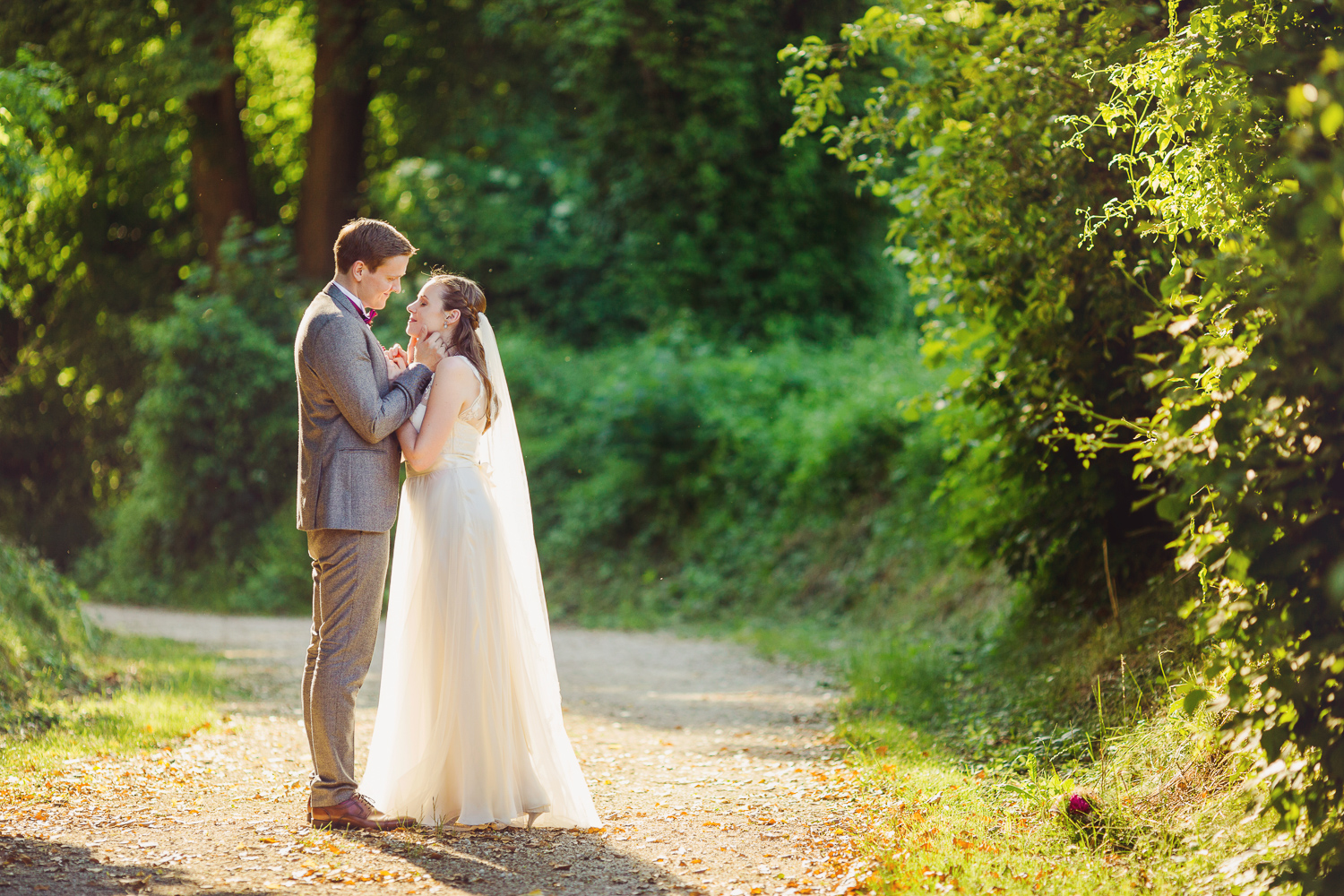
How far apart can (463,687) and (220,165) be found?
17.5m

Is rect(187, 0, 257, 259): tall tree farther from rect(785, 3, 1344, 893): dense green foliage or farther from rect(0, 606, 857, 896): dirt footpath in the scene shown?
rect(785, 3, 1344, 893): dense green foliage

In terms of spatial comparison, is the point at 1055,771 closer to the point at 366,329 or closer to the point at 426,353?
the point at 426,353

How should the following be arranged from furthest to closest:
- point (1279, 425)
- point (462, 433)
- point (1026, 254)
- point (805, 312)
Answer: point (805, 312)
point (1026, 254)
point (462, 433)
point (1279, 425)

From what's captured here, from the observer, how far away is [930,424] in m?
12.7

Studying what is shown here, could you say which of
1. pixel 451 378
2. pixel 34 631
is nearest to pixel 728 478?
pixel 34 631

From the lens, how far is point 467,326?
5.28m

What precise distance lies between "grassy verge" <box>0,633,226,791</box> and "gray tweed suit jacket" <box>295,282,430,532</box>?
220 cm

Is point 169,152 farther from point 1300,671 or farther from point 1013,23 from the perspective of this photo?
point 1300,671

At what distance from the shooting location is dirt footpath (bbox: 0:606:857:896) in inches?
169

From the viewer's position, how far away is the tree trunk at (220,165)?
19.8m

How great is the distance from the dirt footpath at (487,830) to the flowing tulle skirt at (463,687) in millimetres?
156

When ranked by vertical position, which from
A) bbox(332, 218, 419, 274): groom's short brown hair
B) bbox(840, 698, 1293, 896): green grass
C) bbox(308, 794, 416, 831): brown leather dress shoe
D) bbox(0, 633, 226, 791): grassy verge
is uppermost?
bbox(332, 218, 419, 274): groom's short brown hair

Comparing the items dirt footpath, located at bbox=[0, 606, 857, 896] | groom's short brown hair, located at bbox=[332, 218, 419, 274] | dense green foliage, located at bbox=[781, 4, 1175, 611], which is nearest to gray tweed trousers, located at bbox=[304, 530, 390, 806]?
dirt footpath, located at bbox=[0, 606, 857, 896]

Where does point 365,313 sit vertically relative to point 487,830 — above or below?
above
